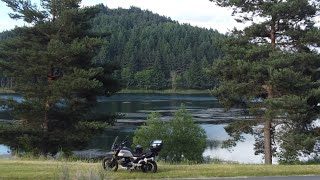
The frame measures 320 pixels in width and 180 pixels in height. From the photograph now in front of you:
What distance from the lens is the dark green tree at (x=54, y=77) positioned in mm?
26609

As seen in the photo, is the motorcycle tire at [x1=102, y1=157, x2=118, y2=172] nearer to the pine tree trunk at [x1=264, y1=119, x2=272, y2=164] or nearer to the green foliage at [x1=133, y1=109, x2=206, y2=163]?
the pine tree trunk at [x1=264, y1=119, x2=272, y2=164]

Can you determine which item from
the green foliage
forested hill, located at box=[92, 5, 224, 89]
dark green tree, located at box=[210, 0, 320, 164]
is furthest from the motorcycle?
forested hill, located at box=[92, 5, 224, 89]

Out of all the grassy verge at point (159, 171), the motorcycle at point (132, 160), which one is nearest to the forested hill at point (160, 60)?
the grassy verge at point (159, 171)

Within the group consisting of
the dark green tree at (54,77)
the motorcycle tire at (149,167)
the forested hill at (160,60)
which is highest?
the forested hill at (160,60)

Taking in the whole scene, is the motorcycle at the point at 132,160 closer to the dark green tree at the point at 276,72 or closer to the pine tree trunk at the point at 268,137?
the dark green tree at the point at 276,72

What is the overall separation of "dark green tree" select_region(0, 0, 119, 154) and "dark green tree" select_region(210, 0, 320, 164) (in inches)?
292

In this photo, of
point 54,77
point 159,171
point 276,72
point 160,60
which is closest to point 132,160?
point 159,171

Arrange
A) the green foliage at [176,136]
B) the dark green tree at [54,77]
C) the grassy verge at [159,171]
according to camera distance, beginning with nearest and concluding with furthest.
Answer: the grassy verge at [159,171]
the dark green tree at [54,77]
the green foliage at [176,136]

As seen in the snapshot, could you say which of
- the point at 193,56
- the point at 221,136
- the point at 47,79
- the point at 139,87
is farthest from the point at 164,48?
the point at 47,79

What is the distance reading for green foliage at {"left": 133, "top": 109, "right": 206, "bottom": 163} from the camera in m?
42.5

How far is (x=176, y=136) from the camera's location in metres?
44.3

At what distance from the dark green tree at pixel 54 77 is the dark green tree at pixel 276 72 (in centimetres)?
742

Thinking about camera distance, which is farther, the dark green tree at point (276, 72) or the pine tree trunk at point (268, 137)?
the pine tree trunk at point (268, 137)

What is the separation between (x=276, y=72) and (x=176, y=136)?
21.2 metres
